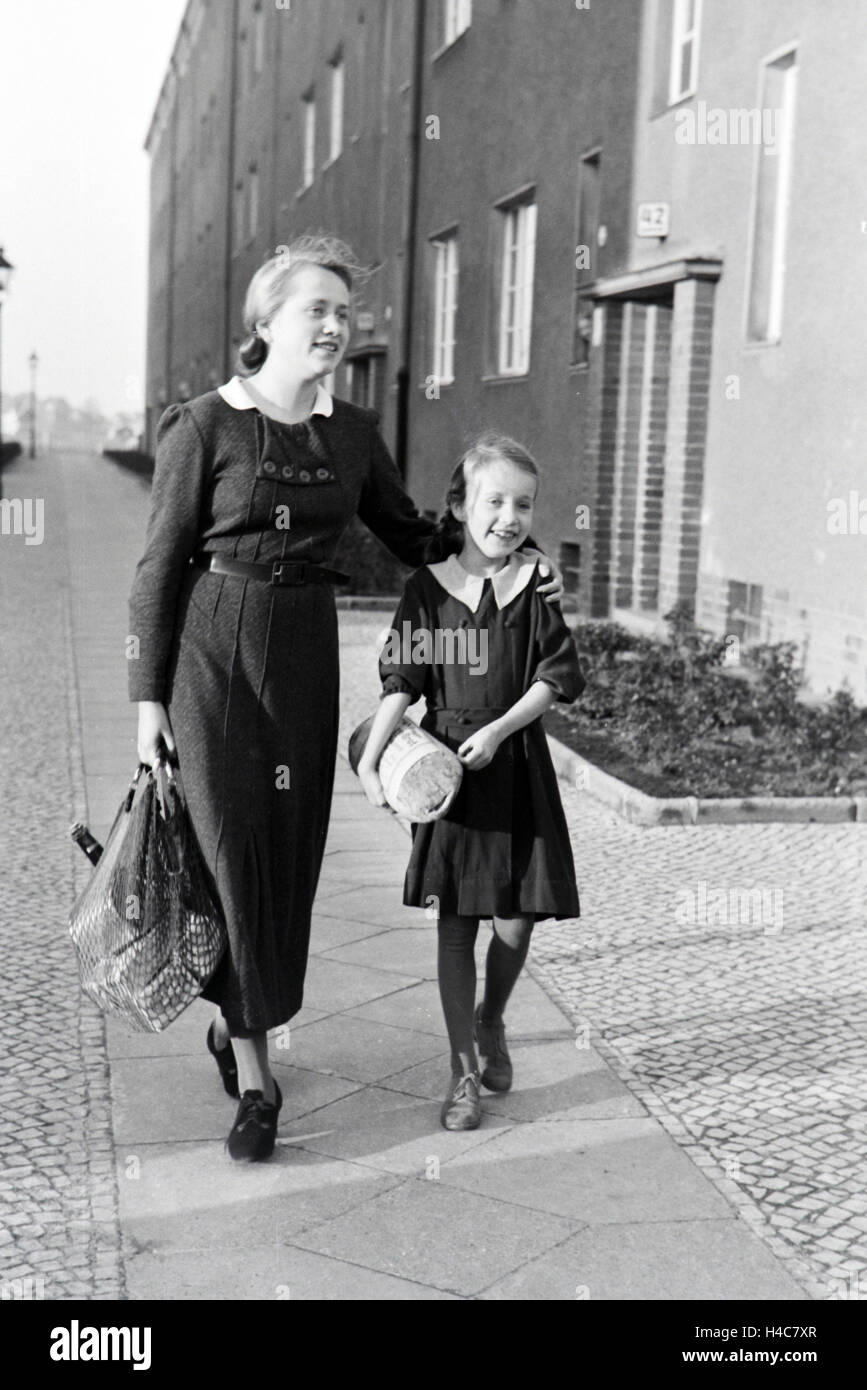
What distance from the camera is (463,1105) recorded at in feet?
12.5

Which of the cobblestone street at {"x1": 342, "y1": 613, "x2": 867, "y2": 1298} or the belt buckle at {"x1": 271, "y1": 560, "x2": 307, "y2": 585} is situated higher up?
the belt buckle at {"x1": 271, "y1": 560, "x2": 307, "y2": 585}

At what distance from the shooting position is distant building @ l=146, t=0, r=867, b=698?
32.1ft

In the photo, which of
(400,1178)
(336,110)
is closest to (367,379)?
(336,110)

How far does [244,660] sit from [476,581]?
0.60m

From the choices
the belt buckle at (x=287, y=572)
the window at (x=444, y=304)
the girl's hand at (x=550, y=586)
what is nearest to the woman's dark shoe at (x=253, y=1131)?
the belt buckle at (x=287, y=572)

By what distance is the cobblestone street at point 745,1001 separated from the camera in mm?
3547

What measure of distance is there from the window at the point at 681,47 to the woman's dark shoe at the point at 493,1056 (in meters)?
9.87

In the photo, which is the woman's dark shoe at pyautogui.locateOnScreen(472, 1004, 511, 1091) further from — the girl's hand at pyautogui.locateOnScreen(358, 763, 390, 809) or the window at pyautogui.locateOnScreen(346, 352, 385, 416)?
the window at pyautogui.locateOnScreen(346, 352, 385, 416)

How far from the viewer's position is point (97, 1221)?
3.29 meters

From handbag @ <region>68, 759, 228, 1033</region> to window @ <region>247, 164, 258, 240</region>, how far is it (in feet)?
111

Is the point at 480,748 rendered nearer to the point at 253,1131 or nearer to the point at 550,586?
the point at 550,586

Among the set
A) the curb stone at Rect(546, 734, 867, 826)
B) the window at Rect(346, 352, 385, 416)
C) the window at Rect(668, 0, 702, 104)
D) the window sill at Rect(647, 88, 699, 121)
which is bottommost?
the curb stone at Rect(546, 734, 867, 826)

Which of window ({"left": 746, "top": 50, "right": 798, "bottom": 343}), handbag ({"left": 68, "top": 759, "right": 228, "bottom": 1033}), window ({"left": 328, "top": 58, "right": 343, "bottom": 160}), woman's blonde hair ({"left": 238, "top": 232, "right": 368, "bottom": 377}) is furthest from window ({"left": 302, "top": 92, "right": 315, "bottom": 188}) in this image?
handbag ({"left": 68, "top": 759, "right": 228, "bottom": 1033})

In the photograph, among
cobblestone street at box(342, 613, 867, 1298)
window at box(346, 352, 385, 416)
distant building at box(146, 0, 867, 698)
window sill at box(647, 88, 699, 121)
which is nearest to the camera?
cobblestone street at box(342, 613, 867, 1298)
